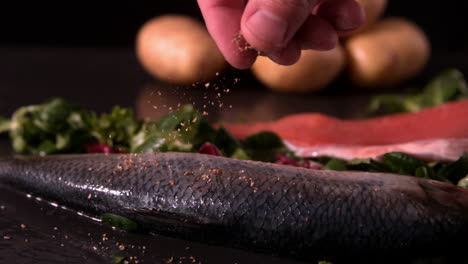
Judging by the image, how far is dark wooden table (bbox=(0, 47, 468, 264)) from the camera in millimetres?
1323

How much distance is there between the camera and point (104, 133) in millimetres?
1889

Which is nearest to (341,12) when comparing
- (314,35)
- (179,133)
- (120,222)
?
(314,35)

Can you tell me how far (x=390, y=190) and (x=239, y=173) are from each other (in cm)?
29

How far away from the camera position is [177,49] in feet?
8.50

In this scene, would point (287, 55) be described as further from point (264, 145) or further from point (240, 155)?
point (264, 145)

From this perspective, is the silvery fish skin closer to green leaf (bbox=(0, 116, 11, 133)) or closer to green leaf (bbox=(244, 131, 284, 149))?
green leaf (bbox=(244, 131, 284, 149))

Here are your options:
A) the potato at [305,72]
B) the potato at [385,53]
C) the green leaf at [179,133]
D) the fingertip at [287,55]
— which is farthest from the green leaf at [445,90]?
the fingertip at [287,55]

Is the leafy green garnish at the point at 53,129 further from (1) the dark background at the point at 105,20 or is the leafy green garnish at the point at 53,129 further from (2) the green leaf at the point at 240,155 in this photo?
(1) the dark background at the point at 105,20

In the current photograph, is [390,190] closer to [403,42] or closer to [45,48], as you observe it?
[403,42]

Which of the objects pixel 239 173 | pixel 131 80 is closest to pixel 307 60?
pixel 131 80

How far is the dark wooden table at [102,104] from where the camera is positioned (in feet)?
4.34

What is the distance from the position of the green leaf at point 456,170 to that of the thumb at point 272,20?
0.57 m

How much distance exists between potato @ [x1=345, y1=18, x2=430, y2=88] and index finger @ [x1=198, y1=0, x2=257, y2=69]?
4.44 ft

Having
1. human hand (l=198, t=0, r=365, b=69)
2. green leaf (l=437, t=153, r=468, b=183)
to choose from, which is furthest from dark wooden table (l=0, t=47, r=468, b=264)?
green leaf (l=437, t=153, r=468, b=183)
